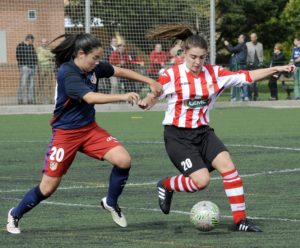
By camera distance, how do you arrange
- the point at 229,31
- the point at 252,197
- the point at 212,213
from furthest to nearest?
the point at 229,31 < the point at 252,197 < the point at 212,213

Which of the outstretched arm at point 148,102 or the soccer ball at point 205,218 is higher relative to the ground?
the outstretched arm at point 148,102

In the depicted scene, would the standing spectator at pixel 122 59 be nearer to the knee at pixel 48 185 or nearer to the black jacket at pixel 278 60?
the black jacket at pixel 278 60

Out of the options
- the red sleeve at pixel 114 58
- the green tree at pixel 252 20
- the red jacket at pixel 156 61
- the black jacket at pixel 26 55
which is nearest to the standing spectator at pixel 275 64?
the red jacket at pixel 156 61

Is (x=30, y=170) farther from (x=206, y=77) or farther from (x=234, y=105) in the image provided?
(x=234, y=105)

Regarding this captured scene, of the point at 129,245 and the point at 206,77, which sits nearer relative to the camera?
the point at 129,245

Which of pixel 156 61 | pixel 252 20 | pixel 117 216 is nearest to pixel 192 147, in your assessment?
pixel 117 216

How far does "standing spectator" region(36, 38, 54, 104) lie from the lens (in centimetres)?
2742

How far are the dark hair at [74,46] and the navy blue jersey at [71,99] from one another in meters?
0.12

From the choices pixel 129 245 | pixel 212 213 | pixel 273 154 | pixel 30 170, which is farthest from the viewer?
pixel 273 154

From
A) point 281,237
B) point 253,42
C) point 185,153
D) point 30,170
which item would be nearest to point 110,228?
point 185,153

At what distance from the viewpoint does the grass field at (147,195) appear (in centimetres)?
858

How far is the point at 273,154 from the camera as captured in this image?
15742mm

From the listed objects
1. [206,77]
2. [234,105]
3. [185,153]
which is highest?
[206,77]

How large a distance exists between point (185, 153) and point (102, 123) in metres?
13.5
